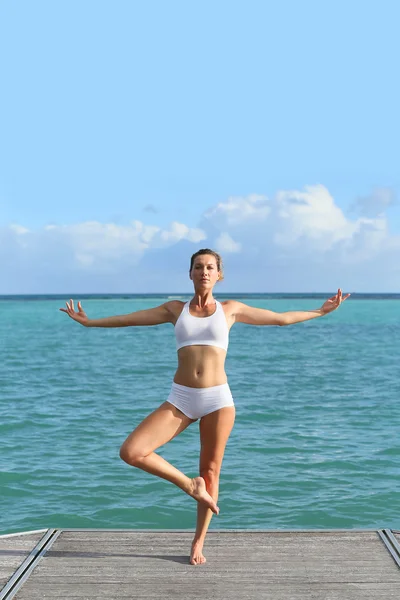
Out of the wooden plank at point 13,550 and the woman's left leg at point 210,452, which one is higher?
the woman's left leg at point 210,452

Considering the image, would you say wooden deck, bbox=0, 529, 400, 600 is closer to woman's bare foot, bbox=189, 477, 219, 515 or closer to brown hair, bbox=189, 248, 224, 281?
woman's bare foot, bbox=189, 477, 219, 515

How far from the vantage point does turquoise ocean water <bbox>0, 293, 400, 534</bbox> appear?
10.6m

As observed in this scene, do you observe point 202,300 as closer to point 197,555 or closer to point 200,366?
point 200,366

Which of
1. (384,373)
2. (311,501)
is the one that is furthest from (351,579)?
(384,373)

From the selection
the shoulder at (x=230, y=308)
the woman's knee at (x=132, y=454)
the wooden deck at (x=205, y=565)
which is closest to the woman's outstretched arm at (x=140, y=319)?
the shoulder at (x=230, y=308)

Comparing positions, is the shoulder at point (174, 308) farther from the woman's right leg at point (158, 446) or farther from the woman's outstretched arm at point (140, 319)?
the woman's right leg at point (158, 446)

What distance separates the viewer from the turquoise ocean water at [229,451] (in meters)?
10.6

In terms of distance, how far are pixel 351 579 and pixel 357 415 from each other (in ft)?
41.6

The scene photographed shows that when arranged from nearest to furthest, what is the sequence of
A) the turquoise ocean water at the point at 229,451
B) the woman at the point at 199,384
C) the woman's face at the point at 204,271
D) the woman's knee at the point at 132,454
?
the woman's knee at the point at 132,454 → the woman at the point at 199,384 → the woman's face at the point at 204,271 → the turquoise ocean water at the point at 229,451

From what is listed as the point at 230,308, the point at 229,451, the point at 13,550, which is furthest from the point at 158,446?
the point at 229,451

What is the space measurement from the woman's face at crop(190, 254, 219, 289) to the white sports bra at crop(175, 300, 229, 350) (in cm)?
26

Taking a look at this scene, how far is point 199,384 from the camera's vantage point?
582 centimetres

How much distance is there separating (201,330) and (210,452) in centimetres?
97

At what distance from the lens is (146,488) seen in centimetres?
1168
